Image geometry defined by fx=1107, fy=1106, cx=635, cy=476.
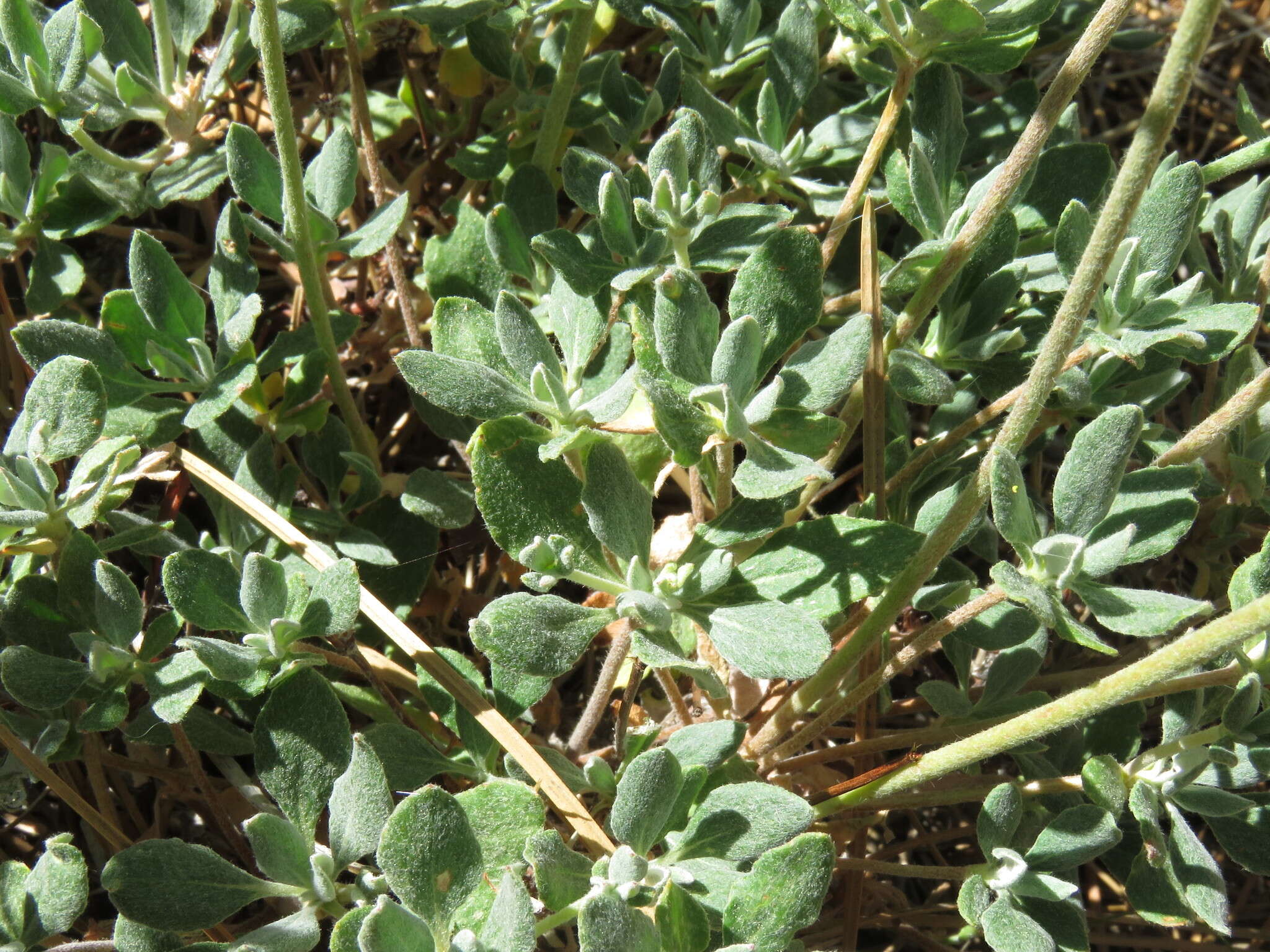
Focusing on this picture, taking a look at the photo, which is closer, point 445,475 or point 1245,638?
point 1245,638

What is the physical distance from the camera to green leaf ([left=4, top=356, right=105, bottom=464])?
189 cm

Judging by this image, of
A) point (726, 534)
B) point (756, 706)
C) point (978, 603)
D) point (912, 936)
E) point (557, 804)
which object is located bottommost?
point (912, 936)

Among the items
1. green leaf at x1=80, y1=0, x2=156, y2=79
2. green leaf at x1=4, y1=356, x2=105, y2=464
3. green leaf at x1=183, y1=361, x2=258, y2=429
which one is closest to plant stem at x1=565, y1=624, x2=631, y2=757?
green leaf at x1=183, y1=361, x2=258, y2=429

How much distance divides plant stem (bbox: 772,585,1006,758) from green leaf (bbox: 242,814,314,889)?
838 mm

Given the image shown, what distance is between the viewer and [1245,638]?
131cm

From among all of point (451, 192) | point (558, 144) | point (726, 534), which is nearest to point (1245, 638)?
point (726, 534)

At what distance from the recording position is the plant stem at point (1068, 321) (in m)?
1.28

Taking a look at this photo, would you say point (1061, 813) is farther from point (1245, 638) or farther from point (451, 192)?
point (451, 192)

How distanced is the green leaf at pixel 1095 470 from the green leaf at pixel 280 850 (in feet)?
4.06

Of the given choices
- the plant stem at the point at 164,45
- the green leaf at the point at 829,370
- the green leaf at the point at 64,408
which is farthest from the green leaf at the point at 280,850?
the plant stem at the point at 164,45

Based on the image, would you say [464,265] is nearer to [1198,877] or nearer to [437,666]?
[437,666]

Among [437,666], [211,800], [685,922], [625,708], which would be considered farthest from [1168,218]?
[211,800]

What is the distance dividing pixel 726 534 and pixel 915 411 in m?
1.43

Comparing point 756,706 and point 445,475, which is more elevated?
point 445,475
